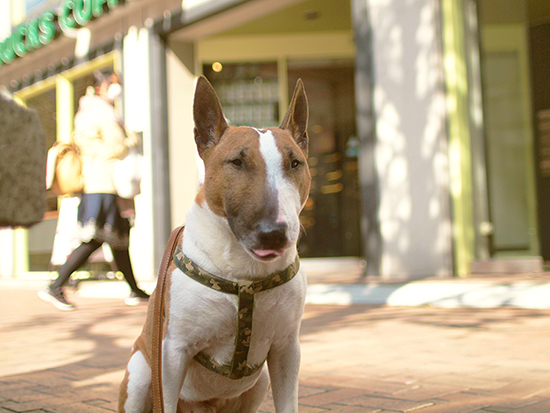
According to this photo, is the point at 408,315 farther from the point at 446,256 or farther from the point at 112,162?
the point at 112,162

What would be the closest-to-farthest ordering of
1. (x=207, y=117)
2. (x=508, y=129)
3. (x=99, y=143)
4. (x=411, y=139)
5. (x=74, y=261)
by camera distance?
(x=207, y=117)
(x=74, y=261)
(x=99, y=143)
(x=411, y=139)
(x=508, y=129)

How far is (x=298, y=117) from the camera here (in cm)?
217

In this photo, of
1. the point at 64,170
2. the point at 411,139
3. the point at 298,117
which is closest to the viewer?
the point at 298,117

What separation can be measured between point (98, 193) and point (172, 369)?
15.3ft

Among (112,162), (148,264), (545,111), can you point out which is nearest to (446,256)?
(545,111)

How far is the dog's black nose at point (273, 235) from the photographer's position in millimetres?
1676

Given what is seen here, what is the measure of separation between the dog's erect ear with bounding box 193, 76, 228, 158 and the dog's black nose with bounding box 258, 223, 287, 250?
0.48 m

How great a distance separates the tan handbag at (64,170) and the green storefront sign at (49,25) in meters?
5.48

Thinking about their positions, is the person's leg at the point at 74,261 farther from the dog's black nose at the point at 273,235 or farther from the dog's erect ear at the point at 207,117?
the dog's black nose at the point at 273,235

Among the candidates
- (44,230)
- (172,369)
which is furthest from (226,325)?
(44,230)

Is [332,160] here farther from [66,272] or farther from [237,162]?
[237,162]

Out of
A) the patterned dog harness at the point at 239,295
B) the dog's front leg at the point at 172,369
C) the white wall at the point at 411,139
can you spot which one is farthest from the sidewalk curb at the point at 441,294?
the dog's front leg at the point at 172,369

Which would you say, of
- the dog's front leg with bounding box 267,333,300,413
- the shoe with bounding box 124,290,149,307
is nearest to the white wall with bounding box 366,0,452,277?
the shoe with bounding box 124,290,149,307

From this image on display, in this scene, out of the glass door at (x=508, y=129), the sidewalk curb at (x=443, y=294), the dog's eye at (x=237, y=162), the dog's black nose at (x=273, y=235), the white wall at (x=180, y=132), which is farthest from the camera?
the white wall at (x=180, y=132)
